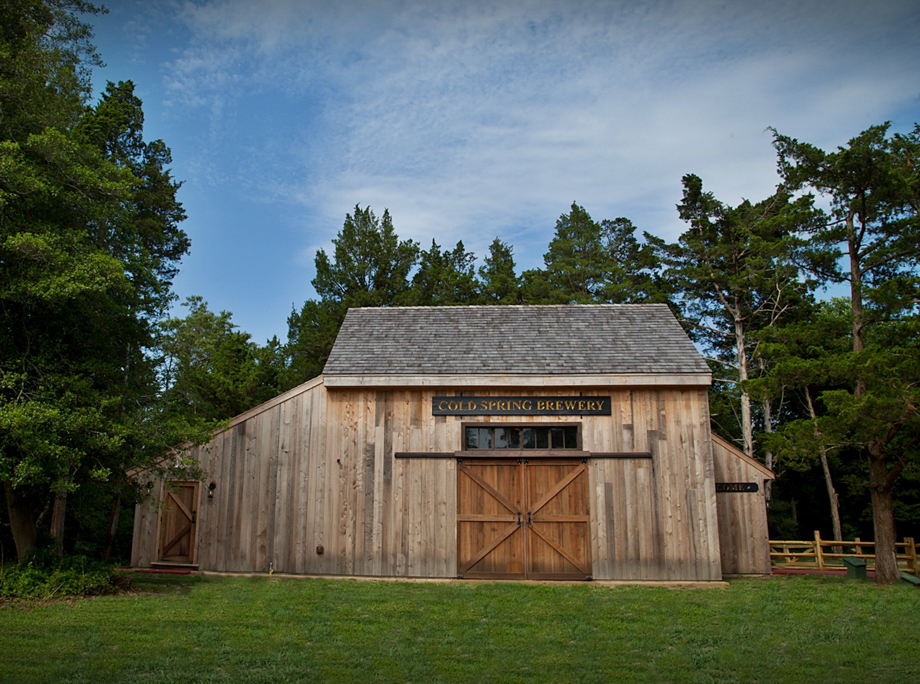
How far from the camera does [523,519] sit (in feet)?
39.4

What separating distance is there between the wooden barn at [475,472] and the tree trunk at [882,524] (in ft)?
9.41

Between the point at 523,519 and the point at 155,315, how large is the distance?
7766 millimetres

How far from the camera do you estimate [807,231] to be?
642 inches

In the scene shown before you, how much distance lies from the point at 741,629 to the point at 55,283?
Result: 10.2 meters

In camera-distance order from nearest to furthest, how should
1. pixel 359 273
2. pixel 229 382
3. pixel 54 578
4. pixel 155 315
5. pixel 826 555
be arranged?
pixel 54 578 → pixel 155 315 → pixel 826 555 → pixel 229 382 → pixel 359 273

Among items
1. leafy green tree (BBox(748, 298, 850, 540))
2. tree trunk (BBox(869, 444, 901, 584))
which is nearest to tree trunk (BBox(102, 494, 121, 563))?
leafy green tree (BBox(748, 298, 850, 540))

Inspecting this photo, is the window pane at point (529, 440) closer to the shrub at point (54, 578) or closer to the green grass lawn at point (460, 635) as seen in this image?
the green grass lawn at point (460, 635)

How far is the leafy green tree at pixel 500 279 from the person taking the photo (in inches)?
1159

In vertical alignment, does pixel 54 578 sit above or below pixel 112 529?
below

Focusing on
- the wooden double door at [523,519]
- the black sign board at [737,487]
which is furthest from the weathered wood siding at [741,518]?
the wooden double door at [523,519]

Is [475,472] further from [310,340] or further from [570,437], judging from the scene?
[310,340]

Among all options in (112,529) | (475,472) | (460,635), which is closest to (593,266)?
(475,472)

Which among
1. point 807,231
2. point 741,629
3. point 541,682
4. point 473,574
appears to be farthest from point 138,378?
point 807,231

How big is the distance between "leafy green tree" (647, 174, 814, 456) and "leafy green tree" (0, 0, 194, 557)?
18.9 m
